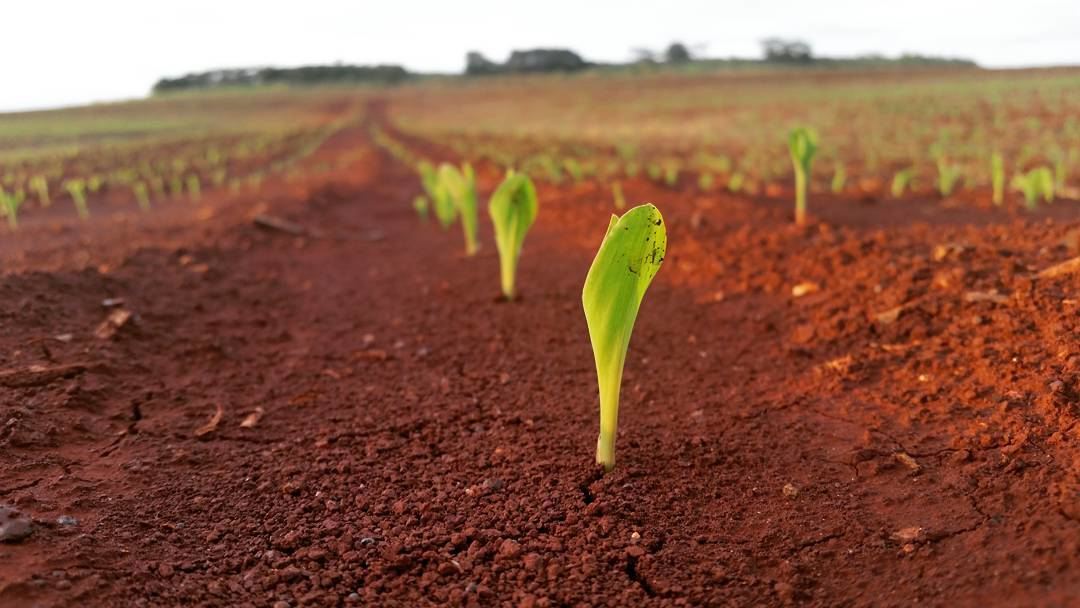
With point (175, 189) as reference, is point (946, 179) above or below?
below

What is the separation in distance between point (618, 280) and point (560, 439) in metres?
0.73

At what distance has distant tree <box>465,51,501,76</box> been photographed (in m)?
83.0

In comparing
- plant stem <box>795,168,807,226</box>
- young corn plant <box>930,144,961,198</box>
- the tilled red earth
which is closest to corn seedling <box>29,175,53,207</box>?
the tilled red earth

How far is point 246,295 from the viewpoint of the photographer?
177 inches

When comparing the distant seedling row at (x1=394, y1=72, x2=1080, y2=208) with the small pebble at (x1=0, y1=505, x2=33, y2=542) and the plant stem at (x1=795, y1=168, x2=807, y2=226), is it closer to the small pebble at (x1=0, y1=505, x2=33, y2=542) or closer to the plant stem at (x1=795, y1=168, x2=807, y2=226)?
the plant stem at (x1=795, y1=168, x2=807, y2=226)

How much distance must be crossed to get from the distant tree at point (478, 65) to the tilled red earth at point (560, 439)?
82.9 metres

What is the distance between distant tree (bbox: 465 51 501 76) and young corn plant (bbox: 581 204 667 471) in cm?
8454

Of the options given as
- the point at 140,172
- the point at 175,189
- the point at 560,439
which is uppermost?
the point at 140,172

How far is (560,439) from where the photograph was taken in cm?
239

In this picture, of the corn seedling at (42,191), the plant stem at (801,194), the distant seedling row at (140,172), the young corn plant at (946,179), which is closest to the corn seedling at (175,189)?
the distant seedling row at (140,172)

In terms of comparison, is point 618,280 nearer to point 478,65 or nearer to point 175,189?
point 175,189

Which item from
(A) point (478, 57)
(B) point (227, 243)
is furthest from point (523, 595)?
(A) point (478, 57)

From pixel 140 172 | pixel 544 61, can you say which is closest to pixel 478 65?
pixel 544 61

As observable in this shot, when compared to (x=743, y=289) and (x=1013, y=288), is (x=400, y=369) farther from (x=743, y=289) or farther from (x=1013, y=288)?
(x=1013, y=288)
